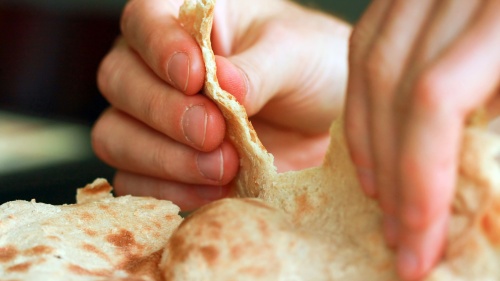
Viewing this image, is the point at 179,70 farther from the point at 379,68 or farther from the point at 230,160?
the point at 379,68

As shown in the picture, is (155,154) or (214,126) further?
(155,154)

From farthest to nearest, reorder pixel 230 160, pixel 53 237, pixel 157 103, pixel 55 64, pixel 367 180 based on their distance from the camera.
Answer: pixel 55 64 < pixel 157 103 < pixel 230 160 < pixel 53 237 < pixel 367 180

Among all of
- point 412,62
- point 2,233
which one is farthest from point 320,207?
point 2,233

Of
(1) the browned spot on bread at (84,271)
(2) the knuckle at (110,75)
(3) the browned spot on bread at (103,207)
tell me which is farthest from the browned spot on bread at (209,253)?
(2) the knuckle at (110,75)

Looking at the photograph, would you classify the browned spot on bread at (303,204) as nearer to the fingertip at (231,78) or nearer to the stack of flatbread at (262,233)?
the stack of flatbread at (262,233)

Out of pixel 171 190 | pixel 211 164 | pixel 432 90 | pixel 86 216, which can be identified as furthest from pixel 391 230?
pixel 171 190

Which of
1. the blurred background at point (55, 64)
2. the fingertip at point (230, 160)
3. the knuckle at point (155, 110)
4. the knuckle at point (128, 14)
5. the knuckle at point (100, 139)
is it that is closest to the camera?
the fingertip at point (230, 160)
